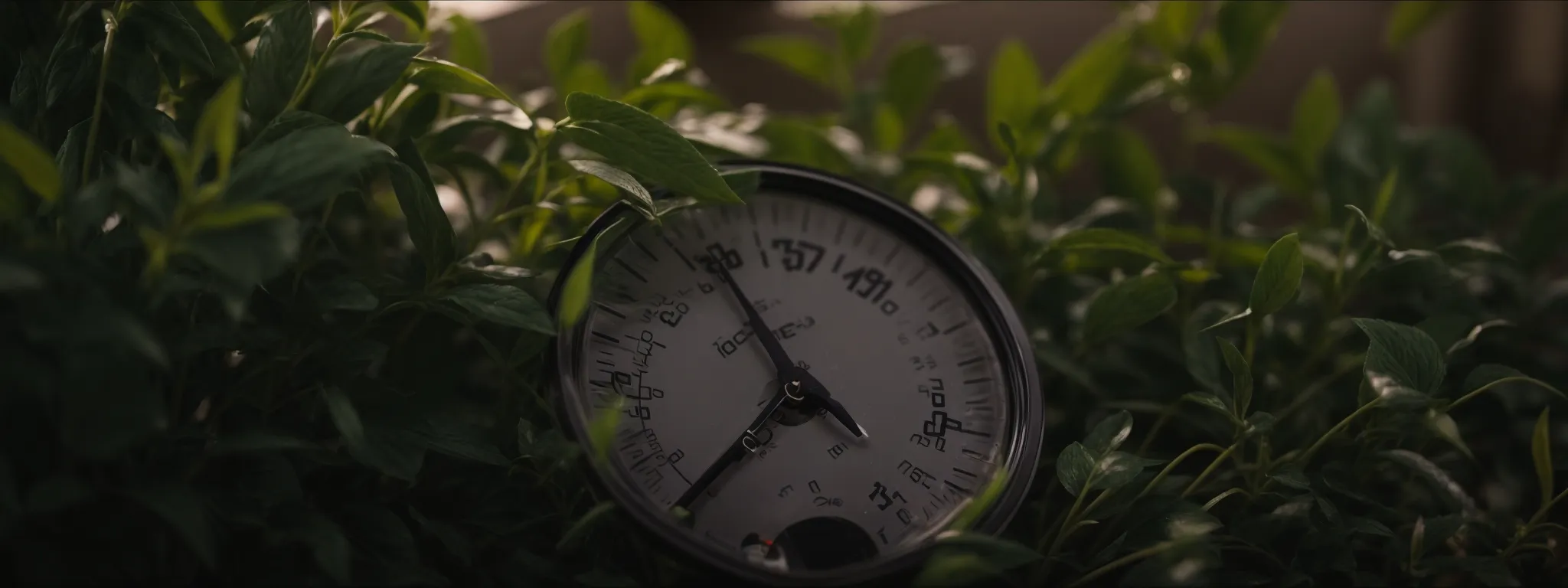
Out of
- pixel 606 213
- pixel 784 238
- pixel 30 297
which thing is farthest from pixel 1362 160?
pixel 30 297

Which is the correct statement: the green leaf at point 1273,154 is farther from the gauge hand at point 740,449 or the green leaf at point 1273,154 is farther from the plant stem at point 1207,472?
the gauge hand at point 740,449

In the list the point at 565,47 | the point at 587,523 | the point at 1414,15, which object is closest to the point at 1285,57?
the point at 1414,15

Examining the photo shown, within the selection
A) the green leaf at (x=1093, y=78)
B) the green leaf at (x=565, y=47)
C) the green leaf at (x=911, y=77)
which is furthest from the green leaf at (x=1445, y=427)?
the green leaf at (x=565, y=47)

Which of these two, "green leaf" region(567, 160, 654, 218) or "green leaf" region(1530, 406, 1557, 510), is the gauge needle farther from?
"green leaf" region(1530, 406, 1557, 510)

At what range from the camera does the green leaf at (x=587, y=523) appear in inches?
20.8

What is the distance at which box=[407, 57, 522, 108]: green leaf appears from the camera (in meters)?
0.62

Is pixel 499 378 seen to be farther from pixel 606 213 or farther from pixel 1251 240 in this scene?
pixel 1251 240

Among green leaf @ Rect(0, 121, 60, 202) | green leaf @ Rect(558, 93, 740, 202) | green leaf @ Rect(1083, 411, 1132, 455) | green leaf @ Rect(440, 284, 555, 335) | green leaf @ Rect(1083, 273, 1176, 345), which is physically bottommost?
green leaf @ Rect(1083, 411, 1132, 455)

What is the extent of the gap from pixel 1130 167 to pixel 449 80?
2.16 feet

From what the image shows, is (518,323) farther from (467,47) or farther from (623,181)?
(467,47)

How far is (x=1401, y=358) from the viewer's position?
1.94 ft

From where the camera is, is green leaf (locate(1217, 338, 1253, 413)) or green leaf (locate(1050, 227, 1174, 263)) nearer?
green leaf (locate(1217, 338, 1253, 413))

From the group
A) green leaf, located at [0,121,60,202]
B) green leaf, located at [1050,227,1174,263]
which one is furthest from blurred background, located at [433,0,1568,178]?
green leaf, located at [0,121,60,202]

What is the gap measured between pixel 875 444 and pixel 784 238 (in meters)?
0.14
